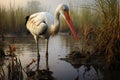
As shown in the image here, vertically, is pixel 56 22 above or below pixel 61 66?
above

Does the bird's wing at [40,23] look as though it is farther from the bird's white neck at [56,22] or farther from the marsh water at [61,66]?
the marsh water at [61,66]

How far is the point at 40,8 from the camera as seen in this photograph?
15680mm

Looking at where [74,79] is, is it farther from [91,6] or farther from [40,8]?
[40,8]

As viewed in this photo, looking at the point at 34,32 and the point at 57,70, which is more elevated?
the point at 34,32

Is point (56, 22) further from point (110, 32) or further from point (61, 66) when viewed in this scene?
point (110, 32)

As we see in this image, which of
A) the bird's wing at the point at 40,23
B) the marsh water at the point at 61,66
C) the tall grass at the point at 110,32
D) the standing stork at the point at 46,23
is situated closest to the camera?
the marsh water at the point at 61,66

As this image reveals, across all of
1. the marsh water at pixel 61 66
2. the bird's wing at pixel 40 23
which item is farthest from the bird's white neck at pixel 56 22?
the marsh water at pixel 61 66

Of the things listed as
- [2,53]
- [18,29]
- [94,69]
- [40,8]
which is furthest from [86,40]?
[40,8]

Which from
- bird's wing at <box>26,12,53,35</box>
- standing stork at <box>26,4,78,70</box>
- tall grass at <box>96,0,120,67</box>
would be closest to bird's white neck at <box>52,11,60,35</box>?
standing stork at <box>26,4,78,70</box>

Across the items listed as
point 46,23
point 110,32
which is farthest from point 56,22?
point 110,32

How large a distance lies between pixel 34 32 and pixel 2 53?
1069 mm

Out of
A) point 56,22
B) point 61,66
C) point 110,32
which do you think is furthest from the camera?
point 56,22

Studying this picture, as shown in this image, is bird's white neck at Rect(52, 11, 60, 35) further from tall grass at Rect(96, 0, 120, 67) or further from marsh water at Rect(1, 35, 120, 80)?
tall grass at Rect(96, 0, 120, 67)

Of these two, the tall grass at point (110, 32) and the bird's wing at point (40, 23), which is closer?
the tall grass at point (110, 32)
